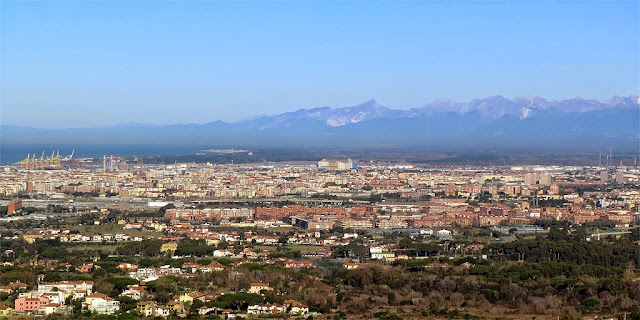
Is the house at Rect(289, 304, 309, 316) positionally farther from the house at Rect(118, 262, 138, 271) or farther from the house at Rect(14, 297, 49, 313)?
the house at Rect(118, 262, 138, 271)

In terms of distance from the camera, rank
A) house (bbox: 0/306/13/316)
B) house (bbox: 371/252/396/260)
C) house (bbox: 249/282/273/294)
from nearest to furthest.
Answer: house (bbox: 0/306/13/316)
house (bbox: 249/282/273/294)
house (bbox: 371/252/396/260)

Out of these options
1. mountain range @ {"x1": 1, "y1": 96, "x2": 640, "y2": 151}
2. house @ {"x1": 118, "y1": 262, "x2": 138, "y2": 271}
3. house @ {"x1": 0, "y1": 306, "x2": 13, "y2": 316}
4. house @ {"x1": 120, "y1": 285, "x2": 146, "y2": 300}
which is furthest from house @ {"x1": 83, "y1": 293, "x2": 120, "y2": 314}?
mountain range @ {"x1": 1, "y1": 96, "x2": 640, "y2": 151}

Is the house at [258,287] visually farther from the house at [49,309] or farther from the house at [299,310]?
the house at [49,309]

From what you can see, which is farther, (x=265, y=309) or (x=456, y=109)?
(x=456, y=109)

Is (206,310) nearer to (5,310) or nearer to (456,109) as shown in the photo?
(5,310)

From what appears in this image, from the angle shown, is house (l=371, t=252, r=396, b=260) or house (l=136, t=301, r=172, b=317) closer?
house (l=136, t=301, r=172, b=317)

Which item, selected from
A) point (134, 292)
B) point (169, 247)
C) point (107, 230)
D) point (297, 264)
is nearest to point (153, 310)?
point (134, 292)

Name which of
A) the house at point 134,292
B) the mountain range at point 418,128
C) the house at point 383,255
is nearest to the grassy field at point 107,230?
the house at point 383,255

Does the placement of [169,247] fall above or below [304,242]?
above
